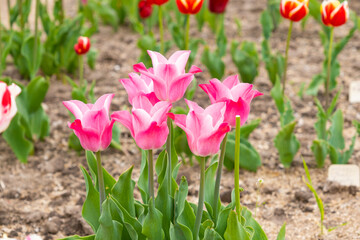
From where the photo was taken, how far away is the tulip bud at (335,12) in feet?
7.64

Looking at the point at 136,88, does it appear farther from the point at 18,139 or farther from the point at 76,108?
the point at 18,139

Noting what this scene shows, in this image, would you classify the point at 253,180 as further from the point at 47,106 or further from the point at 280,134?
the point at 47,106

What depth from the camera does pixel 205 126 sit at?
1225mm

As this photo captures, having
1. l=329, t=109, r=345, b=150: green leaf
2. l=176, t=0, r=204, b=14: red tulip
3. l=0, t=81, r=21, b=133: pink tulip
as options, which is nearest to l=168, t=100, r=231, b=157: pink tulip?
l=0, t=81, r=21, b=133: pink tulip

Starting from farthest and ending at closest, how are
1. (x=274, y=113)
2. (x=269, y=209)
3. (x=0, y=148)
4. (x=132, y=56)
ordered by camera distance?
(x=132, y=56), (x=274, y=113), (x=0, y=148), (x=269, y=209)

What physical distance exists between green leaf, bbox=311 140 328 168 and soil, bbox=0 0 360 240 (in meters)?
0.05

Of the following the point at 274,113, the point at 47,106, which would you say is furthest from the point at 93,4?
the point at 274,113

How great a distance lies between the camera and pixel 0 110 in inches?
51.9

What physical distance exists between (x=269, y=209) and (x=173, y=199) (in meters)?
0.80

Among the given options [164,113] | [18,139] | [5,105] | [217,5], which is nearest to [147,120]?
[164,113]

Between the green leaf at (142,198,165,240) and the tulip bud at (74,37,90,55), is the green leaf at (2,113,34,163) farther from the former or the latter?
the green leaf at (142,198,165,240)

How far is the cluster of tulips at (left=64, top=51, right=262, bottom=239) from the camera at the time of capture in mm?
1232

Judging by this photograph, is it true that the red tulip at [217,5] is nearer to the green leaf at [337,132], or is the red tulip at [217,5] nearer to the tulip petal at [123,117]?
the green leaf at [337,132]

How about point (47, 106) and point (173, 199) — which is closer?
point (173, 199)
